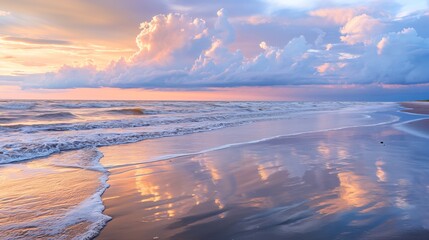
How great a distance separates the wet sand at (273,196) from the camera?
4.64m

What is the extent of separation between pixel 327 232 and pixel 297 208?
1054 mm

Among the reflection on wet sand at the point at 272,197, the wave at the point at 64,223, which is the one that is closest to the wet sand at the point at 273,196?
the reflection on wet sand at the point at 272,197

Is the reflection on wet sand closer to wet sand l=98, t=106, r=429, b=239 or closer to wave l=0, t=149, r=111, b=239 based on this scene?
wet sand l=98, t=106, r=429, b=239

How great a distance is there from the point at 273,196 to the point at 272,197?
69 mm

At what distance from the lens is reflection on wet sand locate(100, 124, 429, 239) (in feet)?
15.3

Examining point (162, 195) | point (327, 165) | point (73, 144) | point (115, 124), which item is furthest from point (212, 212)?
point (115, 124)

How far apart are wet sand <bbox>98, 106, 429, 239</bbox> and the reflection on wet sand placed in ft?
0.05

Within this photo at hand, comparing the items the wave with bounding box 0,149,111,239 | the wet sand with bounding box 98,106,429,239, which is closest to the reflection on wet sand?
the wet sand with bounding box 98,106,429,239

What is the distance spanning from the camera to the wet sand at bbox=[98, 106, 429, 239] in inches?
183

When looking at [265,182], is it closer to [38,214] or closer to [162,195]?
[162,195]

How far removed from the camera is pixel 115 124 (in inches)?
945

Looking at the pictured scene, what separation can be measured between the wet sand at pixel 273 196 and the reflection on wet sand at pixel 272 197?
0.05ft

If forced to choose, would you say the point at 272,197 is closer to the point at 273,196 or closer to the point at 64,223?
the point at 273,196

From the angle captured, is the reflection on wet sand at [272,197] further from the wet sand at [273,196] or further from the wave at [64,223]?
the wave at [64,223]
